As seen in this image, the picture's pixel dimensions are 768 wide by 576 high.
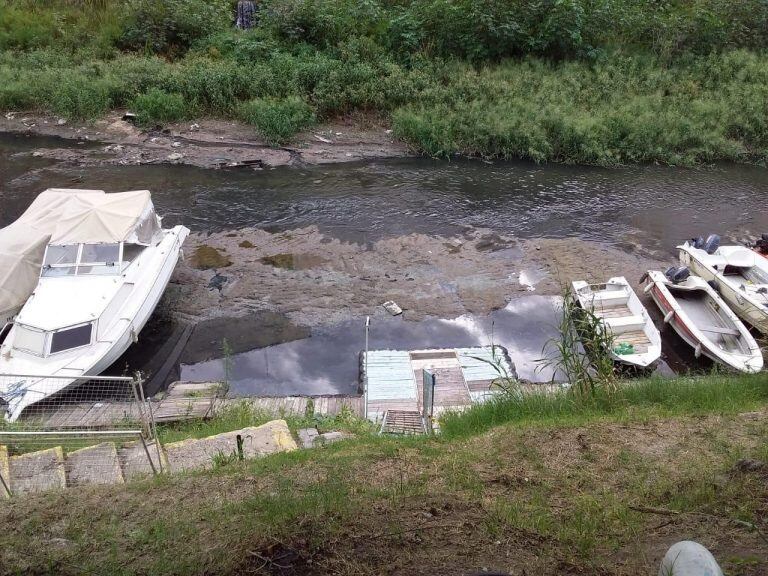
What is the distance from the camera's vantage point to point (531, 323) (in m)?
14.2

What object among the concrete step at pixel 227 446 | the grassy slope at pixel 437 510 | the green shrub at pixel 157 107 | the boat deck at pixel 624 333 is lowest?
the boat deck at pixel 624 333

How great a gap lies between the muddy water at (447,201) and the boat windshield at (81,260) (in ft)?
5.84

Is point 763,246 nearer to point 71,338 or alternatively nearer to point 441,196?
point 441,196

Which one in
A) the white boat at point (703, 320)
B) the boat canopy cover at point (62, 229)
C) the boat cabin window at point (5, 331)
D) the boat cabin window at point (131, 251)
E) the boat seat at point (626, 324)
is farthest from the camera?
the boat cabin window at point (131, 251)

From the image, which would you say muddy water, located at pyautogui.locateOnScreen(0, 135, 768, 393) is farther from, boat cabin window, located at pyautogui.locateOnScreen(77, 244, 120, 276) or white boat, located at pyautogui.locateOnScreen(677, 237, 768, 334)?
boat cabin window, located at pyautogui.locateOnScreen(77, 244, 120, 276)

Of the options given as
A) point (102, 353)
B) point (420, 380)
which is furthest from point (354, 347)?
point (102, 353)

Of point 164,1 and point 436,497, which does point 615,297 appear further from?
point 164,1

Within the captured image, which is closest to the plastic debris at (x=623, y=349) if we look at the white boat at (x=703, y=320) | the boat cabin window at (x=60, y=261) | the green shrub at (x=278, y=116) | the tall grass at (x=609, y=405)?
the white boat at (x=703, y=320)

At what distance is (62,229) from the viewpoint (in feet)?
42.9

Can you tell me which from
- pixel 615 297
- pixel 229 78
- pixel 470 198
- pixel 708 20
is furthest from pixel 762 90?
pixel 229 78

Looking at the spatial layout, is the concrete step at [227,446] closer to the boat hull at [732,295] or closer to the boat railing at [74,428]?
the boat railing at [74,428]

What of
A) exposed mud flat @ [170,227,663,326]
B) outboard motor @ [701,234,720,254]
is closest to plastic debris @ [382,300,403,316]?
exposed mud flat @ [170,227,663,326]

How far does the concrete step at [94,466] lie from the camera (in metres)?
7.03

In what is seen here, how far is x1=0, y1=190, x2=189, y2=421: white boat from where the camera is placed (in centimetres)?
1068
